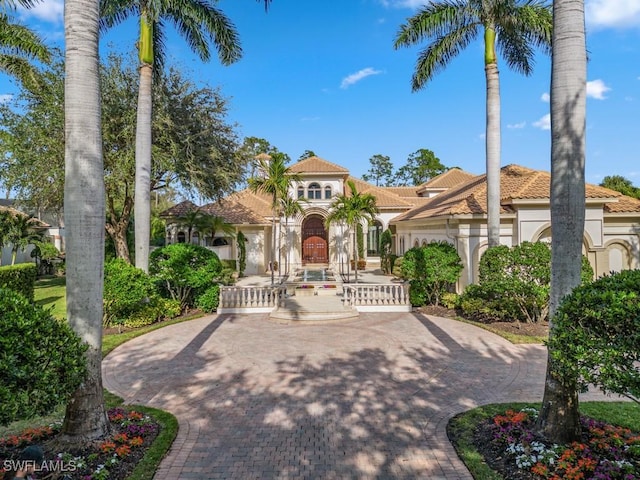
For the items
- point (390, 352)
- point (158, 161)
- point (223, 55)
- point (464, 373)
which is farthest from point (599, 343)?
point (158, 161)

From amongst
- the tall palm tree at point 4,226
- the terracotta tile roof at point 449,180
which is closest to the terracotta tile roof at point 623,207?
the terracotta tile roof at point 449,180

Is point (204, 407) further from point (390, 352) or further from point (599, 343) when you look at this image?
point (599, 343)

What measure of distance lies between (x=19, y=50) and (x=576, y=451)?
22.7 m

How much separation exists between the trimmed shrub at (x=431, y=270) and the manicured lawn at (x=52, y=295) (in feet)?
47.0

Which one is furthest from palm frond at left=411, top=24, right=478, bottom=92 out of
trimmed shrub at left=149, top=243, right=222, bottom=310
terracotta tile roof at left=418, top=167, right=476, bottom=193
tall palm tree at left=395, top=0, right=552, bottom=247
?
terracotta tile roof at left=418, top=167, right=476, bottom=193

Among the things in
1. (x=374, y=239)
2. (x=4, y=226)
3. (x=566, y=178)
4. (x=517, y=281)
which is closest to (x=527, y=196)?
(x=517, y=281)

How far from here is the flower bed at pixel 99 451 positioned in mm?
4500

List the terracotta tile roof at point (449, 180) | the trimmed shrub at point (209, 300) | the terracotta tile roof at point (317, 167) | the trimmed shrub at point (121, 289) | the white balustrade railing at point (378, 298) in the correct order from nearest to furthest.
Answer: the trimmed shrub at point (121, 289), the trimmed shrub at point (209, 300), the white balustrade railing at point (378, 298), the terracotta tile roof at point (317, 167), the terracotta tile roof at point (449, 180)

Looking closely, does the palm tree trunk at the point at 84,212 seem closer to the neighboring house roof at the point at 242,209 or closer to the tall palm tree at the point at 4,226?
the neighboring house roof at the point at 242,209

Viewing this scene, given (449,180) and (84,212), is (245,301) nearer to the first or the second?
(84,212)

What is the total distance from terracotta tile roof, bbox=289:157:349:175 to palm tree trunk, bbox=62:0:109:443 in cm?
2374

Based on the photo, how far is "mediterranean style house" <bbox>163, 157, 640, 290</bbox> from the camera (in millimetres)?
15234

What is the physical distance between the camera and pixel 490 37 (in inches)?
537

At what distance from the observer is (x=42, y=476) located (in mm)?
4371
